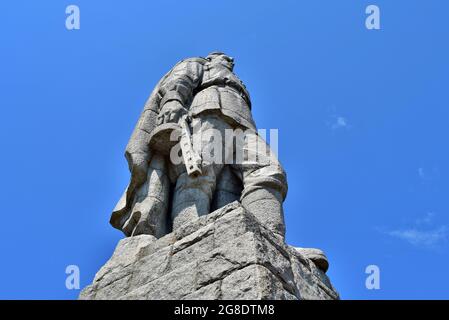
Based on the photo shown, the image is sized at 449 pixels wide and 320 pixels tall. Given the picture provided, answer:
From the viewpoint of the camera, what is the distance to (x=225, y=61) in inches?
333

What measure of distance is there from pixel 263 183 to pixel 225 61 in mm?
3332

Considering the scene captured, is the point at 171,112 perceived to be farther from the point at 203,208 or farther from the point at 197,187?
the point at 203,208

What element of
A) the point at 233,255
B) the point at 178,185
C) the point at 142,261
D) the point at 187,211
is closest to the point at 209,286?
the point at 233,255

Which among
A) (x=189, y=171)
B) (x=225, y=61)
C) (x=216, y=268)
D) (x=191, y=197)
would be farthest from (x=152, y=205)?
(x=225, y=61)

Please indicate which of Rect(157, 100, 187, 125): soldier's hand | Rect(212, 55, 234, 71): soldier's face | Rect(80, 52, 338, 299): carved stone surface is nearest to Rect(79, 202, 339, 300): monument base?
Rect(80, 52, 338, 299): carved stone surface

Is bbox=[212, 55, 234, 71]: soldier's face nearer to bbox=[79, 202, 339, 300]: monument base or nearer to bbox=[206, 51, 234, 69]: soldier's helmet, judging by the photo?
bbox=[206, 51, 234, 69]: soldier's helmet

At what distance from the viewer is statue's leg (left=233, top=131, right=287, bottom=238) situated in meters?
5.18

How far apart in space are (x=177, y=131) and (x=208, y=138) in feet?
1.12

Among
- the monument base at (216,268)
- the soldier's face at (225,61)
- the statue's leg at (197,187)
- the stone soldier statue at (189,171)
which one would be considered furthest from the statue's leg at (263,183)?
the soldier's face at (225,61)

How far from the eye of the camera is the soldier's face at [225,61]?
833 cm

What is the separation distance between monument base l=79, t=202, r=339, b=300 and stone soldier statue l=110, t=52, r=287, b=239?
0.79 m

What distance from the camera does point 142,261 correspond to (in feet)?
14.7

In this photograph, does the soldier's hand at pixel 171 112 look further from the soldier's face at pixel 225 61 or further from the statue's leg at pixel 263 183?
the soldier's face at pixel 225 61
